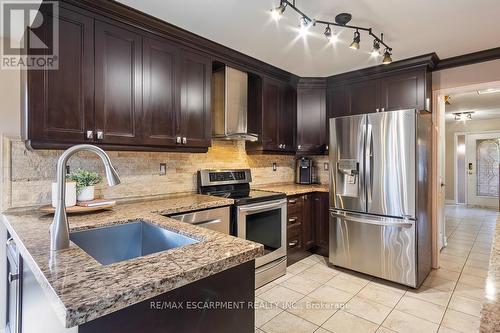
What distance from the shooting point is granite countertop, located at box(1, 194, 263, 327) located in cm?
71

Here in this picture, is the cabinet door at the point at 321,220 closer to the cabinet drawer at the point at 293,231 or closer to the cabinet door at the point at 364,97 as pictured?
the cabinet drawer at the point at 293,231

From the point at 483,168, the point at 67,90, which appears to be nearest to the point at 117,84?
the point at 67,90

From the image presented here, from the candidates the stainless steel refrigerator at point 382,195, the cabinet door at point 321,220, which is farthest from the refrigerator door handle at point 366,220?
the cabinet door at point 321,220

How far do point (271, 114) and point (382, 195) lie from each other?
1.61m

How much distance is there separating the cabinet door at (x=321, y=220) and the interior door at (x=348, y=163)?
329mm

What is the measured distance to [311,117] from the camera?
3.94m

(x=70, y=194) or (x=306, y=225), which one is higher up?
(x=70, y=194)

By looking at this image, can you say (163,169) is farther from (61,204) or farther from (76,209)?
(61,204)

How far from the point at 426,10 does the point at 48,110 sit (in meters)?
2.85

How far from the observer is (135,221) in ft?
5.73

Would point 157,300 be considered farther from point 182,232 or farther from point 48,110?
point 48,110

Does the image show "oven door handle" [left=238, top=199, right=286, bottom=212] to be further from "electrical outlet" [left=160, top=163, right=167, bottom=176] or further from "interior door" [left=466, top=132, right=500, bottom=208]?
"interior door" [left=466, top=132, right=500, bottom=208]

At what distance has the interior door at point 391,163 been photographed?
2.74 m

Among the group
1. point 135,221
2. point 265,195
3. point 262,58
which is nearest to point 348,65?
point 262,58
